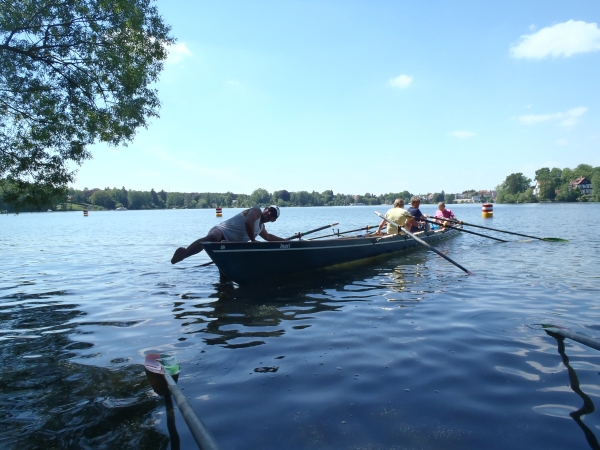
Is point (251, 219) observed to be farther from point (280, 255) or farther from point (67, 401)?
point (67, 401)

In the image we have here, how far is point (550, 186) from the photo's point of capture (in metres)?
114

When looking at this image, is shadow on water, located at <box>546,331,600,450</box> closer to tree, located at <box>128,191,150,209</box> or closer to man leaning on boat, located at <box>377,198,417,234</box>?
man leaning on boat, located at <box>377,198,417,234</box>

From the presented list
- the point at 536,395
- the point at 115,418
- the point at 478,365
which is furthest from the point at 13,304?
the point at 536,395

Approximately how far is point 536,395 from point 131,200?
150276mm

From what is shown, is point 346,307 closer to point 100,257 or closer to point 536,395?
point 536,395

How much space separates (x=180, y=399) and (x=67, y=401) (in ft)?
5.84

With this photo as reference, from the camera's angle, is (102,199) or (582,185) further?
(102,199)

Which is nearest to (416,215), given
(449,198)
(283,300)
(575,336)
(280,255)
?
(280,255)

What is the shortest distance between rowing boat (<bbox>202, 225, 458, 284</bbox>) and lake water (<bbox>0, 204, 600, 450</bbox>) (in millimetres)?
421

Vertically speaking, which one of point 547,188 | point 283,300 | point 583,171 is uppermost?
point 583,171

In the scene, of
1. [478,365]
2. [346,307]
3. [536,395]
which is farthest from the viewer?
[346,307]

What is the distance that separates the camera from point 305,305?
26.3ft

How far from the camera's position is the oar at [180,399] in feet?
7.98

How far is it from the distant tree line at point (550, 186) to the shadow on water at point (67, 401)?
12503 cm
